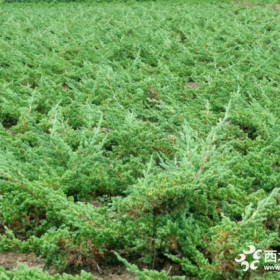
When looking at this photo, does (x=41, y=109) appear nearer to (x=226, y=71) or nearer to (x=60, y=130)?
(x=60, y=130)

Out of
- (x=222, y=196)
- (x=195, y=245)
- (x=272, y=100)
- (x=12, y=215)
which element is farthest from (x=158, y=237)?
(x=272, y=100)

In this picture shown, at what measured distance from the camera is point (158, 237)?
6.66 ft

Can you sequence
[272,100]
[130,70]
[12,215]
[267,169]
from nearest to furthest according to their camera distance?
[12,215]
[267,169]
[272,100]
[130,70]

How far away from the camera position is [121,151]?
2934 millimetres

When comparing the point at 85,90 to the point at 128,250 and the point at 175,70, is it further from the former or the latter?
the point at 128,250

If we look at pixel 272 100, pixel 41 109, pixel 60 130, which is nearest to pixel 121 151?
pixel 60 130

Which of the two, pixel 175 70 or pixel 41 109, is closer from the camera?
pixel 41 109

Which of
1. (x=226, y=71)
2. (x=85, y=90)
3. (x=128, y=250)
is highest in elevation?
(x=226, y=71)

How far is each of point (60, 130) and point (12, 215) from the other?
3.72ft

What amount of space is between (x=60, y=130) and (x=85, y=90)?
3.79ft

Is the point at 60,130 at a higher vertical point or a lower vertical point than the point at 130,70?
lower

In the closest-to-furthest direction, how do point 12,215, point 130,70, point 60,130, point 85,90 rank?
point 12,215
point 60,130
point 85,90
point 130,70

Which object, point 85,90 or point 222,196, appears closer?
point 222,196

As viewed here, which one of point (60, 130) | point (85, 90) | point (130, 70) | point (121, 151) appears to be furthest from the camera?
point (130, 70)
